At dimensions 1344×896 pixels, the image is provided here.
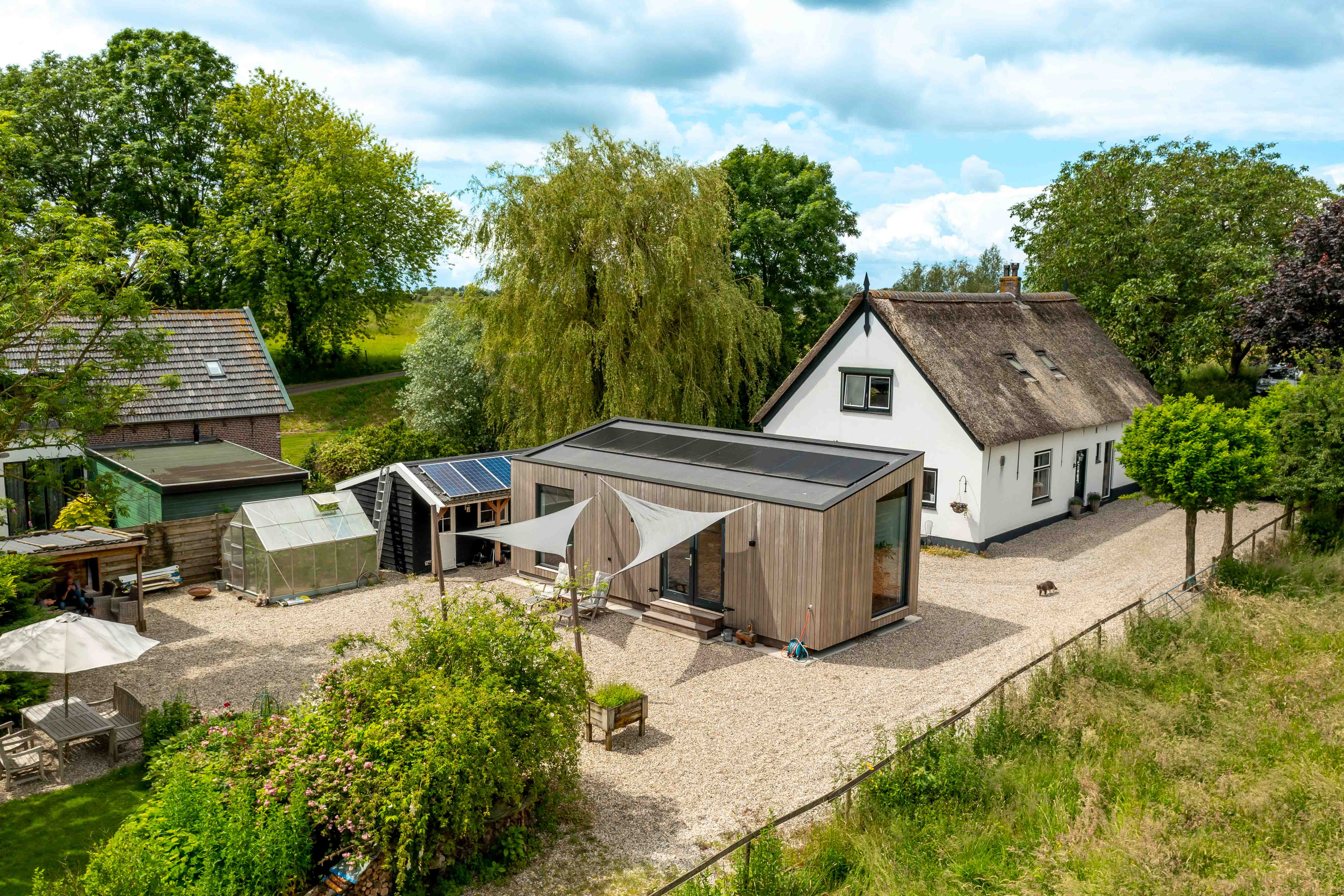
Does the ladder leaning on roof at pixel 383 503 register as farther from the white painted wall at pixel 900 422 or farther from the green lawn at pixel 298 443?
the green lawn at pixel 298 443

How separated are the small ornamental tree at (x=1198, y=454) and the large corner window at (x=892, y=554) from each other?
4261mm

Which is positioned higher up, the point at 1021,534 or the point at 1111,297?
the point at 1111,297

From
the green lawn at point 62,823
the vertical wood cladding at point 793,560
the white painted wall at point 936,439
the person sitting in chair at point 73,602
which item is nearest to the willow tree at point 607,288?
the white painted wall at point 936,439

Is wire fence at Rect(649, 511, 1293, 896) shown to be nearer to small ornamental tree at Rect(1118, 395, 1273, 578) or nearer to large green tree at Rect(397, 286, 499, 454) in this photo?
small ornamental tree at Rect(1118, 395, 1273, 578)

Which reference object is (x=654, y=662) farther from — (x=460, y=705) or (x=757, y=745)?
(x=460, y=705)

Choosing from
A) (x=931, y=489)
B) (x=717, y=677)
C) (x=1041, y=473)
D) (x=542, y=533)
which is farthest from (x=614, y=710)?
(x=1041, y=473)

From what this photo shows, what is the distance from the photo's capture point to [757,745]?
1094 cm

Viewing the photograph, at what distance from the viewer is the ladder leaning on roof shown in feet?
63.1

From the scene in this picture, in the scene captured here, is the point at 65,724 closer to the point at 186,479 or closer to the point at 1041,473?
the point at 186,479

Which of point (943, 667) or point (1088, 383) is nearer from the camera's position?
point (943, 667)

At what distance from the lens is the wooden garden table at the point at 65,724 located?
10391 mm

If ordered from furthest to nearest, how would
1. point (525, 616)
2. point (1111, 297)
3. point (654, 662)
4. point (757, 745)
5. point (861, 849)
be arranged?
point (1111, 297)
point (654, 662)
point (757, 745)
point (525, 616)
point (861, 849)

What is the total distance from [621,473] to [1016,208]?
921 inches

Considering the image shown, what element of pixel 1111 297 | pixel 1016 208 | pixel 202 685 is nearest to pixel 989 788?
pixel 202 685
